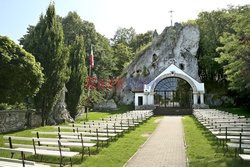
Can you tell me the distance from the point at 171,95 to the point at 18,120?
28.6 metres

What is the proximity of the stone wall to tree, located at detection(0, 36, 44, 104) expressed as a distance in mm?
1566

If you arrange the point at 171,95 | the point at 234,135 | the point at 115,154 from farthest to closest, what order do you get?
the point at 171,95 < the point at 234,135 < the point at 115,154

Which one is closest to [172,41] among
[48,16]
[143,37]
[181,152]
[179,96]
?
[179,96]

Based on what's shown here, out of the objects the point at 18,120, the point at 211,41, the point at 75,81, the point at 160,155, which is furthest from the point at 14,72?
the point at 211,41

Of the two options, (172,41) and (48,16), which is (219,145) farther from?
(172,41)

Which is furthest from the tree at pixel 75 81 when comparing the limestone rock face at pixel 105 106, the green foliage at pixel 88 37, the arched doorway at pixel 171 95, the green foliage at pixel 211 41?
the green foliage at pixel 211 41

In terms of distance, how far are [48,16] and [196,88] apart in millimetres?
25319

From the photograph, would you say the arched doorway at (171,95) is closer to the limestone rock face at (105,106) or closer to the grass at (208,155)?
the limestone rock face at (105,106)

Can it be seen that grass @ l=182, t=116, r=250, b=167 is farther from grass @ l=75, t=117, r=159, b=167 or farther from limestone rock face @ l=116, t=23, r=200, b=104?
limestone rock face @ l=116, t=23, r=200, b=104

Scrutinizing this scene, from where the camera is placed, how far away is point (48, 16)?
74.5 ft

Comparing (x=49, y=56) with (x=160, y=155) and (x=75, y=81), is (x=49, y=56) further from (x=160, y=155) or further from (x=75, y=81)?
(x=160, y=155)

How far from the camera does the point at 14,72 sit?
15.7m

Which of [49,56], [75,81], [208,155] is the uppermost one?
[49,56]

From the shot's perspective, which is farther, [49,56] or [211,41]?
[211,41]
